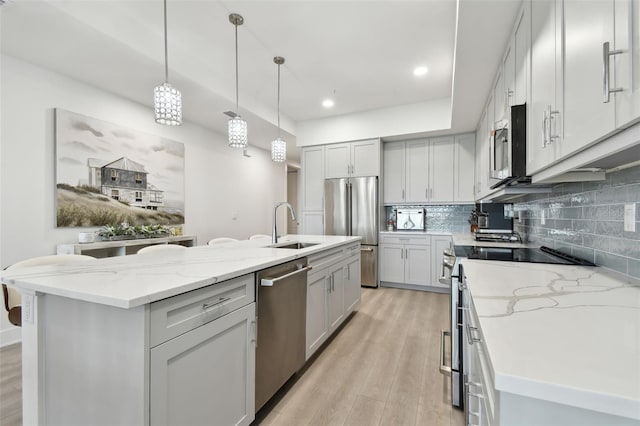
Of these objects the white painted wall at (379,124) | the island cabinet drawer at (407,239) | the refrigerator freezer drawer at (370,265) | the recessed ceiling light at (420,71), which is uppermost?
the recessed ceiling light at (420,71)

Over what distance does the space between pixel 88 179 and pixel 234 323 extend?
2.72 m

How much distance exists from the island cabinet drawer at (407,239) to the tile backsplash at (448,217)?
1.09ft

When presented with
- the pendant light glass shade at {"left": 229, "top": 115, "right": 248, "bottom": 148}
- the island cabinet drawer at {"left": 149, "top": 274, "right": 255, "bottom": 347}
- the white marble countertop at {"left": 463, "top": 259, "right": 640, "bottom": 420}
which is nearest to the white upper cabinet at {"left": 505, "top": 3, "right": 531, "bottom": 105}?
the white marble countertop at {"left": 463, "top": 259, "right": 640, "bottom": 420}

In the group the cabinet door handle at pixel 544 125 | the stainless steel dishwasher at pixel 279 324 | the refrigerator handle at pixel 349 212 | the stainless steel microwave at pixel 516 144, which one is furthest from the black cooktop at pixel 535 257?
the refrigerator handle at pixel 349 212

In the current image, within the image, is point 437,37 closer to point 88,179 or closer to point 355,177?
point 355,177

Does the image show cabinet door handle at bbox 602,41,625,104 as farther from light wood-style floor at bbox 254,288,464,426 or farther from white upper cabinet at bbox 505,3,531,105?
light wood-style floor at bbox 254,288,464,426

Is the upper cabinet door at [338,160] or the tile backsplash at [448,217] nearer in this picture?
the tile backsplash at [448,217]

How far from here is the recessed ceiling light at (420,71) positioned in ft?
10.9

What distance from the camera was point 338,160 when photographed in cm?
491

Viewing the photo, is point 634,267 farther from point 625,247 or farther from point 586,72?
point 586,72

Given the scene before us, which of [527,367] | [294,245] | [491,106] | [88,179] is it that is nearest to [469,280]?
[527,367]

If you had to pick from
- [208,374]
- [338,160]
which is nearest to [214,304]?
[208,374]

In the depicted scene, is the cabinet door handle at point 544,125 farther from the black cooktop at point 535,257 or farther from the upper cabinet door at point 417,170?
the upper cabinet door at point 417,170

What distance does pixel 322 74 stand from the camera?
348cm
